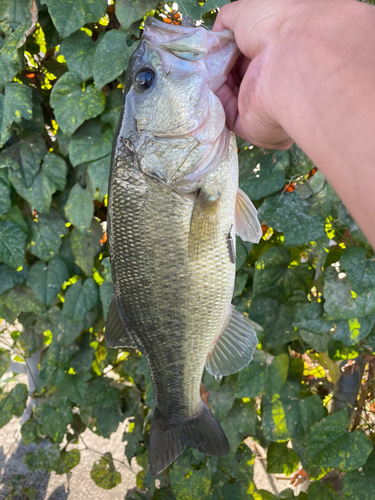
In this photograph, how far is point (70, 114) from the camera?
1.39m

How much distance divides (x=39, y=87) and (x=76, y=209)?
0.53m

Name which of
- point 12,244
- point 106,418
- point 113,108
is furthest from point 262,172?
point 106,418

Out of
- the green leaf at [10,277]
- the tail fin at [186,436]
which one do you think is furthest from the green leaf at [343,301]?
the green leaf at [10,277]

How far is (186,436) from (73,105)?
1.08 m

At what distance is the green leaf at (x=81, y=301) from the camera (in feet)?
5.47

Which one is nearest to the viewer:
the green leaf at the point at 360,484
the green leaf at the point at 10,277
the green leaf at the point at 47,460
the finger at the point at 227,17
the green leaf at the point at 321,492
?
the finger at the point at 227,17

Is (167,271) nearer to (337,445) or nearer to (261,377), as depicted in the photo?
(261,377)

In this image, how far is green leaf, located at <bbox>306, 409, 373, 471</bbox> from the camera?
131cm

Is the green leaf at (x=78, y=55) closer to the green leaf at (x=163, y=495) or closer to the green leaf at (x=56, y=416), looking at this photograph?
the green leaf at (x=56, y=416)

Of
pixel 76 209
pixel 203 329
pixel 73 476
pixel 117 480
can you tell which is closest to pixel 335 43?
pixel 203 329

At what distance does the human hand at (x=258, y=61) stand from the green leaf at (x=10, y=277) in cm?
125

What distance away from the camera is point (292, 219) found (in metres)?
1.16

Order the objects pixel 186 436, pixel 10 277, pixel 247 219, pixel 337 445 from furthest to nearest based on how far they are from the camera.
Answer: pixel 10 277 → pixel 337 445 → pixel 186 436 → pixel 247 219

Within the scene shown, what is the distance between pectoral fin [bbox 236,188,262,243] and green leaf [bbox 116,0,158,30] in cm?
69
